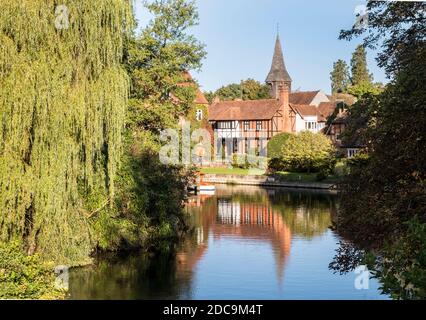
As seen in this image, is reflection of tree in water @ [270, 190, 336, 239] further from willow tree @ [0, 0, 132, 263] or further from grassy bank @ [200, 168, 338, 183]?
willow tree @ [0, 0, 132, 263]

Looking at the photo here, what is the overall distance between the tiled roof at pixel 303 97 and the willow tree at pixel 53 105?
194 feet

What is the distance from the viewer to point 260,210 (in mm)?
33719

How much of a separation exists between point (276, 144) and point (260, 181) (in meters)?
5.65

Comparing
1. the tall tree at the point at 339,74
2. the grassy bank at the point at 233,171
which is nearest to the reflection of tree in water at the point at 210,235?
the grassy bank at the point at 233,171

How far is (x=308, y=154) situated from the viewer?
48719 mm

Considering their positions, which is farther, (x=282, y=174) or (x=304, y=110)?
(x=304, y=110)

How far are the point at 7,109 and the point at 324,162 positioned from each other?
38.3 meters

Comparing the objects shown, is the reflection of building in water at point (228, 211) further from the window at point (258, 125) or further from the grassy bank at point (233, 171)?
the window at point (258, 125)

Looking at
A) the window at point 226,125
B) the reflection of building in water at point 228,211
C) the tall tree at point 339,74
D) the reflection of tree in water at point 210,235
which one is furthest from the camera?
the tall tree at point 339,74

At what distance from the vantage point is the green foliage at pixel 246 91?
8038cm

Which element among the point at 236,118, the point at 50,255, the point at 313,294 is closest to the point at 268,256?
the point at 313,294

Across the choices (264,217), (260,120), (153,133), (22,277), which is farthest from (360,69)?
(22,277)

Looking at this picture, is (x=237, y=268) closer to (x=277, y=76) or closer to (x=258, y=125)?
(x=258, y=125)

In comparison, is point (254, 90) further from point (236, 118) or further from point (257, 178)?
point (257, 178)
